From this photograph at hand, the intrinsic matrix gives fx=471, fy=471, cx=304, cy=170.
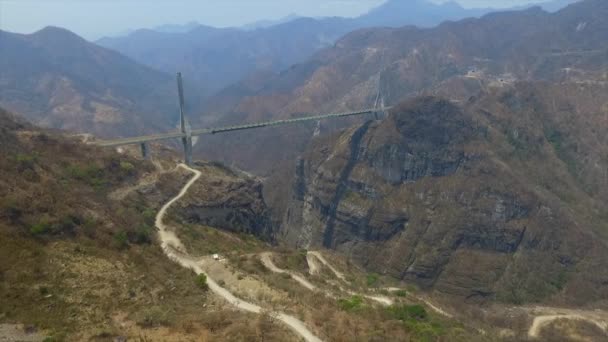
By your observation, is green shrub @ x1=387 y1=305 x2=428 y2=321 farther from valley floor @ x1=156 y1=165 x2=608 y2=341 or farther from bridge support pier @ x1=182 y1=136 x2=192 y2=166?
bridge support pier @ x1=182 y1=136 x2=192 y2=166

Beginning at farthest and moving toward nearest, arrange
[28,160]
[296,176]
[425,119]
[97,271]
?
[296,176]
[425,119]
[28,160]
[97,271]

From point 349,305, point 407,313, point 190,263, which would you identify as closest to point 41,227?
point 190,263

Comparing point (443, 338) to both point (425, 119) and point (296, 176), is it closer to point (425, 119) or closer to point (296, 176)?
point (425, 119)

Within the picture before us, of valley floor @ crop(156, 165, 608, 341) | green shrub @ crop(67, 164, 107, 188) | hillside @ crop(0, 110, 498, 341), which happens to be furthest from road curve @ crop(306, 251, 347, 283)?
green shrub @ crop(67, 164, 107, 188)

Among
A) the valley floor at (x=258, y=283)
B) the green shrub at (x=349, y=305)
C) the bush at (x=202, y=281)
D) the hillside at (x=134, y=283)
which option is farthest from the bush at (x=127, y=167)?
the green shrub at (x=349, y=305)

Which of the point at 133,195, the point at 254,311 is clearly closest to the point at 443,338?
the point at 254,311
